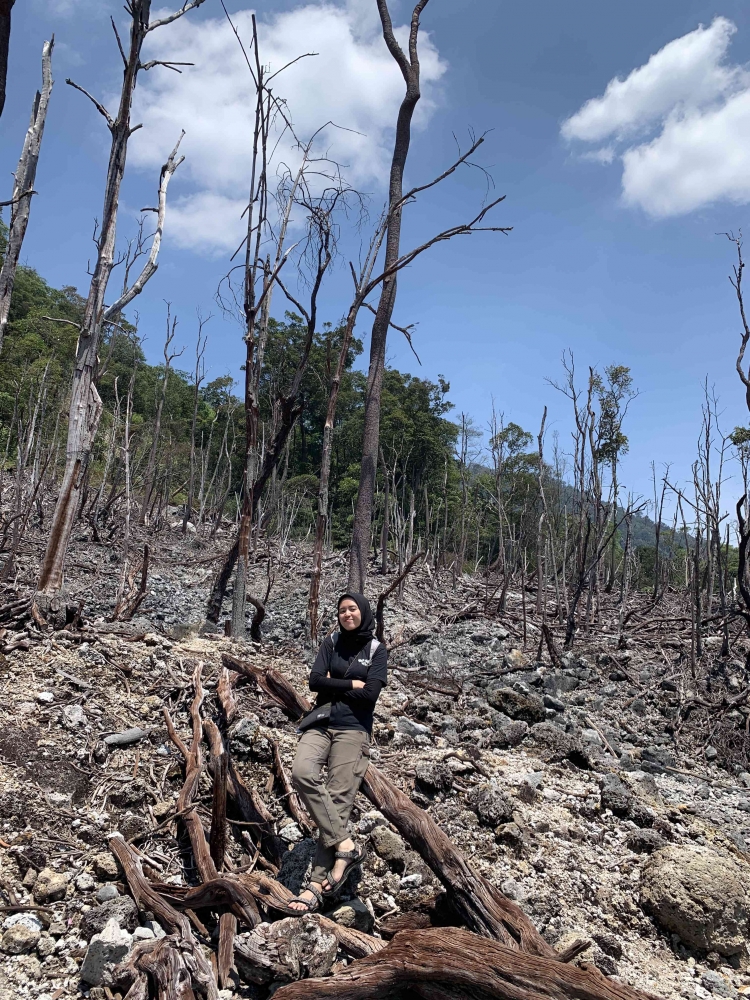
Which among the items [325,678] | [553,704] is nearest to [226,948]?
[325,678]

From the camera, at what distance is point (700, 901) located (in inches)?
139

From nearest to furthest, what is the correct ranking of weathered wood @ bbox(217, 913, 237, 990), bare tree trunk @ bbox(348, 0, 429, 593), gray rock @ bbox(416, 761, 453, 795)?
weathered wood @ bbox(217, 913, 237, 990), gray rock @ bbox(416, 761, 453, 795), bare tree trunk @ bbox(348, 0, 429, 593)

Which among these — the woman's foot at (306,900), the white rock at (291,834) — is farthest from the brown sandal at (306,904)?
the white rock at (291,834)

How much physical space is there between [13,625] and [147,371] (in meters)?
31.6

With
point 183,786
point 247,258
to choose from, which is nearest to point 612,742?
point 183,786

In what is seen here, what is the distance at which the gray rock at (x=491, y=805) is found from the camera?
13.8 ft

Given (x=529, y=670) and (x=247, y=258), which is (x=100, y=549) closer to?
(x=247, y=258)

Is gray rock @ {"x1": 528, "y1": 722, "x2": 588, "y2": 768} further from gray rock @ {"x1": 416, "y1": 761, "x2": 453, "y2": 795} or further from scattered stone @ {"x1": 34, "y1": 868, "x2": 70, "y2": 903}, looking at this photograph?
scattered stone @ {"x1": 34, "y1": 868, "x2": 70, "y2": 903}

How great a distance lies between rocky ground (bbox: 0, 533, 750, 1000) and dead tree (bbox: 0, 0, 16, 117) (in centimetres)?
347

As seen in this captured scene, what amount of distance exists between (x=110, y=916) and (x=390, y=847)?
1.51 meters

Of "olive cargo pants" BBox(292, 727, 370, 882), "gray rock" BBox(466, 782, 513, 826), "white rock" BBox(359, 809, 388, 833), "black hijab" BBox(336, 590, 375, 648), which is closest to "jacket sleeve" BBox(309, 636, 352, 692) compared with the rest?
"black hijab" BBox(336, 590, 375, 648)

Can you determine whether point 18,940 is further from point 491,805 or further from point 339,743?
point 491,805

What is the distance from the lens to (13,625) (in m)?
5.26

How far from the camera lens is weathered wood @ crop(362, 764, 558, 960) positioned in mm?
2896
